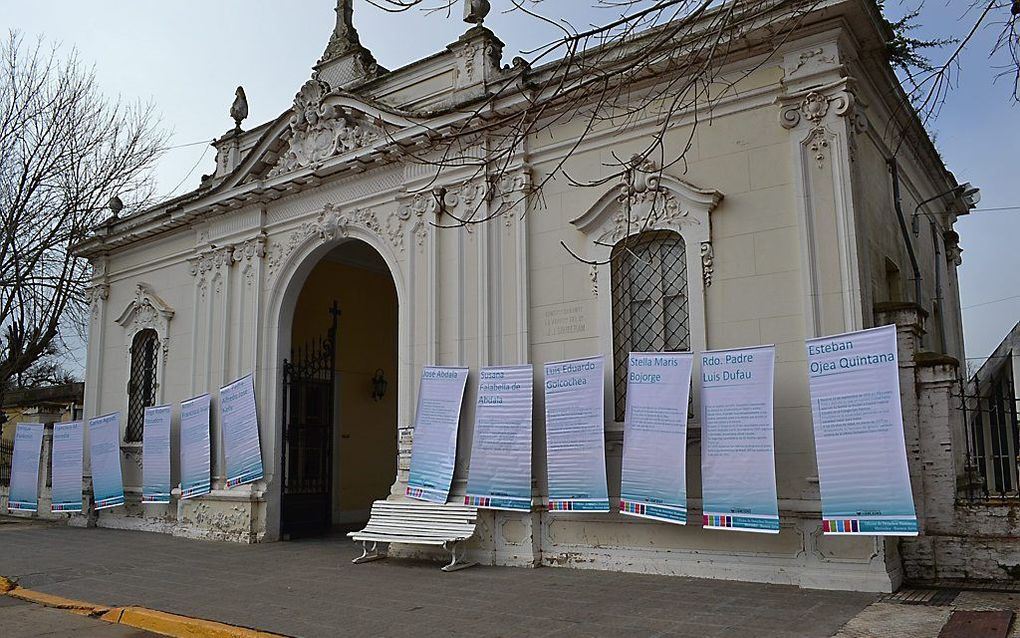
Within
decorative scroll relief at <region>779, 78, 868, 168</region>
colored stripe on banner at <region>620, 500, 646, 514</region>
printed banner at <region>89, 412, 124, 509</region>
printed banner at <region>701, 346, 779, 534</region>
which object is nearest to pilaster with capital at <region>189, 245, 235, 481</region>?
printed banner at <region>89, 412, 124, 509</region>

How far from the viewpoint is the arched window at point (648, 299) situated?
29.5ft

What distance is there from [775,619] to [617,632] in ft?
4.02

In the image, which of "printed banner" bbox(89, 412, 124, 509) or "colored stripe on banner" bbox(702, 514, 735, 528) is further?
"printed banner" bbox(89, 412, 124, 509)

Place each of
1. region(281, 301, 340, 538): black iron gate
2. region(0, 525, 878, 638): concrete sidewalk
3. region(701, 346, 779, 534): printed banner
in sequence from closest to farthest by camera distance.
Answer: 1. region(0, 525, 878, 638): concrete sidewalk
2. region(701, 346, 779, 534): printed banner
3. region(281, 301, 340, 538): black iron gate

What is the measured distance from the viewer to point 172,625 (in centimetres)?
691

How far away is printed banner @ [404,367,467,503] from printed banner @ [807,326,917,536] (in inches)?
167

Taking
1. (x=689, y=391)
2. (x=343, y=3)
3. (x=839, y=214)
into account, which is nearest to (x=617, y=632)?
(x=689, y=391)

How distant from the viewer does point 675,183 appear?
8.87 meters

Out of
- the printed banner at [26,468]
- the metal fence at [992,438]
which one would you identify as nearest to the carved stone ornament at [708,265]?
the metal fence at [992,438]

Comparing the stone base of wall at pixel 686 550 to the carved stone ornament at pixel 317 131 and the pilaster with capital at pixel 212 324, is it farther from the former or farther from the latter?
the carved stone ornament at pixel 317 131

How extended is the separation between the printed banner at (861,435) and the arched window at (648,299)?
73.1 inches

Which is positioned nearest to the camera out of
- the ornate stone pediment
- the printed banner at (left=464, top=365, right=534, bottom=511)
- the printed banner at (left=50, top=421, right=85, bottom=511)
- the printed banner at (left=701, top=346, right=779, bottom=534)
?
the printed banner at (left=701, top=346, right=779, bottom=534)

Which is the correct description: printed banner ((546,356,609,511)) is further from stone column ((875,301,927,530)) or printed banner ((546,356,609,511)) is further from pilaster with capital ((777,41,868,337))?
stone column ((875,301,927,530))

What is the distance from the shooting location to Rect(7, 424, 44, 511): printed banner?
1584 centimetres
